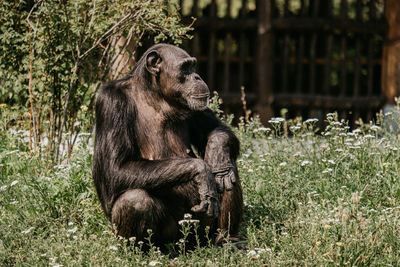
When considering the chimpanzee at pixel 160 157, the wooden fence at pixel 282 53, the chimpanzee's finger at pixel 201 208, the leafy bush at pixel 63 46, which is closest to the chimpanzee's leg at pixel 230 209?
the chimpanzee at pixel 160 157

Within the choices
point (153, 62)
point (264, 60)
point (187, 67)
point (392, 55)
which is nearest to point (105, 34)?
point (153, 62)

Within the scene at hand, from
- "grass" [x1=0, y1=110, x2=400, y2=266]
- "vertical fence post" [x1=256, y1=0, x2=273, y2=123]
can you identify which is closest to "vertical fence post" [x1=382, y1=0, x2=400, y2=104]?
"vertical fence post" [x1=256, y1=0, x2=273, y2=123]

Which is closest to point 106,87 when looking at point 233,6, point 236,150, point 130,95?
point 130,95

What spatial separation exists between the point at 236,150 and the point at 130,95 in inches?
32.6

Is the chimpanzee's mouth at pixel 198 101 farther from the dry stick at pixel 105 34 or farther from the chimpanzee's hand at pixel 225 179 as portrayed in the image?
the dry stick at pixel 105 34

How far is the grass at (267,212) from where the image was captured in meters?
3.96

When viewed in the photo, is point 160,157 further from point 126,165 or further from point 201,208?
point 201,208

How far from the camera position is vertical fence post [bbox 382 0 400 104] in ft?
32.9

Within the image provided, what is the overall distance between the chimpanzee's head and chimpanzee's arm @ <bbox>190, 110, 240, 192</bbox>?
0.29 metres

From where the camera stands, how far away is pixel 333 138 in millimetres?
5648

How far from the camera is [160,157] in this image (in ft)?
13.9

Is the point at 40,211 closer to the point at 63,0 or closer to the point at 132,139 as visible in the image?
the point at 132,139

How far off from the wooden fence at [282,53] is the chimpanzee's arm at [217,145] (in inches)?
197

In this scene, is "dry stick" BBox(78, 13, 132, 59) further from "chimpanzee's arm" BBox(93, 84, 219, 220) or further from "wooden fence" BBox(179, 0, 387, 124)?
"wooden fence" BBox(179, 0, 387, 124)
